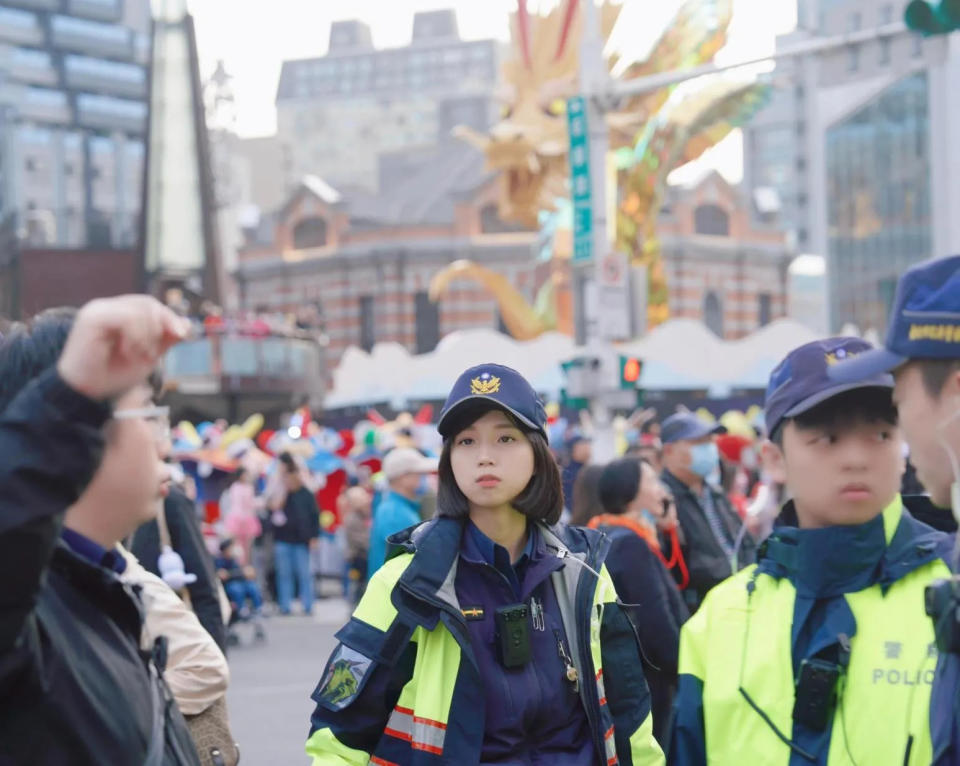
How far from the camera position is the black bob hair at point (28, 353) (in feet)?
7.64

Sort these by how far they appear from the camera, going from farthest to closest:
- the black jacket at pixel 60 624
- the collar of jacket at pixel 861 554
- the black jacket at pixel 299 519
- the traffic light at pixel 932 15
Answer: the black jacket at pixel 299 519, the traffic light at pixel 932 15, the collar of jacket at pixel 861 554, the black jacket at pixel 60 624

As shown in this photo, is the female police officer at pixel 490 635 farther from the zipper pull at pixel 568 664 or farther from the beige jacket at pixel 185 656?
the beige jacket at pixel 185 656

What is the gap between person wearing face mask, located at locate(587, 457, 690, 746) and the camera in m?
5.88

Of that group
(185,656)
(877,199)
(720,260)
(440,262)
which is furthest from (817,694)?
(877,199)

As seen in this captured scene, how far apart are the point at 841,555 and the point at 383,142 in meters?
94.3

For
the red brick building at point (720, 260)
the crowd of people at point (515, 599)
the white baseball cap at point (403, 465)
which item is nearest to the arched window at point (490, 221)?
the red brick building at point (720, 260)

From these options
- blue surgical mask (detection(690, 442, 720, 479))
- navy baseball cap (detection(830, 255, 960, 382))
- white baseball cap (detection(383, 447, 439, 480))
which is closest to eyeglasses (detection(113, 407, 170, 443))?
navy baseball cap (detection(830, 255, 960, 382))

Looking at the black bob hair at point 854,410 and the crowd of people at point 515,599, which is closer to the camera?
the crowd of people at point 515,599

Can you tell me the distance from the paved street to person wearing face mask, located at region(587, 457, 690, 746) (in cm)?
287

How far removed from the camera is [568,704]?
3684mm

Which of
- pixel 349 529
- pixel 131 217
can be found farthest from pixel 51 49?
pixel 349 529

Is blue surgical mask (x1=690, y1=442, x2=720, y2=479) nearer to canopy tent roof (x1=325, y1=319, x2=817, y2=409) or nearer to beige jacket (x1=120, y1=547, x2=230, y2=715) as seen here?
beige jacket (x1=120, y1=547, x2=230, y2=715)

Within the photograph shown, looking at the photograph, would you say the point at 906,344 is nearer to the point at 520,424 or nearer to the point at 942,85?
the point at 520,424

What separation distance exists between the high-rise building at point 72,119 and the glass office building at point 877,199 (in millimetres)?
32821
